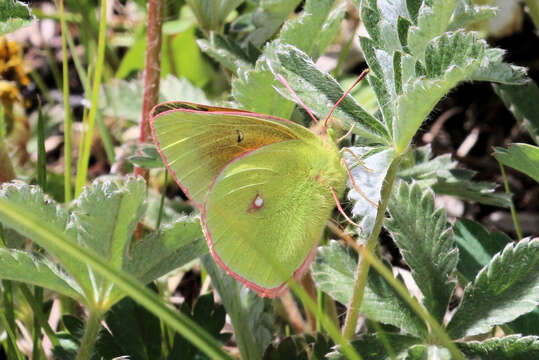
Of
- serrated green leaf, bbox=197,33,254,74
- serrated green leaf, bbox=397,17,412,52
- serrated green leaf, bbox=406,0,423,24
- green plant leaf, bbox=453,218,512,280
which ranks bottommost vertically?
green plant leaf, bbox=453,218,512,280

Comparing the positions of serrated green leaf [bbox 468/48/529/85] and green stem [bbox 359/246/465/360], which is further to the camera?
serrated green leaf [bbox 468/48/529/85]

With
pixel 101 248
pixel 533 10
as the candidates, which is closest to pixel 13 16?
pixel 101 248

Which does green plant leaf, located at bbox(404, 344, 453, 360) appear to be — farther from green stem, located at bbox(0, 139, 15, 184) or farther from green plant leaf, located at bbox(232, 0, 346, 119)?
green stem, located at bbox(0, 139, 15, 184)

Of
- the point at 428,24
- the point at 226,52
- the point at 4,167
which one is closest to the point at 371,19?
the point at 428,24

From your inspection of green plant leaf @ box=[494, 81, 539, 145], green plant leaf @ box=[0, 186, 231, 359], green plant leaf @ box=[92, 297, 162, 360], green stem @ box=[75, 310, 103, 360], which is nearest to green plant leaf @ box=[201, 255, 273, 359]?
green plant leaf @ box=[92, 297, 162, 360]

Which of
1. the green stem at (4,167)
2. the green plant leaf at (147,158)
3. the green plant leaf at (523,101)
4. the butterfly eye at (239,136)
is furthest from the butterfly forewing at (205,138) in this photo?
the green plant leaf at (523,101)

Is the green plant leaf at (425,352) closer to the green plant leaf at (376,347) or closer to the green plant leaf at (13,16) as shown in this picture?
the green plant leaf at (376,347)

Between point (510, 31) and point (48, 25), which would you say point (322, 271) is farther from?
point (48, 25)
